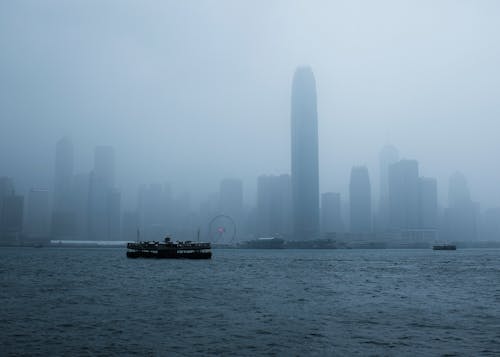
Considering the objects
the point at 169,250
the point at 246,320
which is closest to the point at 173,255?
the point at 169,250

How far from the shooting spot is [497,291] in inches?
3177

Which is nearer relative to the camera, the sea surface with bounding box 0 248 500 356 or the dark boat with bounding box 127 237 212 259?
the sea surface with bounding box 0 248 500 356

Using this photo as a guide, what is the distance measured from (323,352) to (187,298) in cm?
3442

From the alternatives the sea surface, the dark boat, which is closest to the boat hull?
the dark boat

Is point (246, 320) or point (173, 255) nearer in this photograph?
point (246, 320)

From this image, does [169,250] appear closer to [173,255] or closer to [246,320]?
[173,255]

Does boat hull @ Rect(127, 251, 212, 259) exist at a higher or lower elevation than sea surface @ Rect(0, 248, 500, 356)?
higher

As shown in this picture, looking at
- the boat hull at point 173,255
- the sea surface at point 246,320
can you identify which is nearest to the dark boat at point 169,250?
the boat hull at point 173,255

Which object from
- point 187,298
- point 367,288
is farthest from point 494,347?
point 367,288

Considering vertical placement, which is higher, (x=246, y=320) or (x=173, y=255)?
(x=173, y=255)

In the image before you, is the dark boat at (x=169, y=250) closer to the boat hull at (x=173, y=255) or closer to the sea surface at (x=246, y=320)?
the boat hull at (x=173, y=255)

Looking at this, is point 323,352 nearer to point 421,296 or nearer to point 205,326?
point 205,326

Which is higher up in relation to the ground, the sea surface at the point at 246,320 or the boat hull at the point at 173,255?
the boat hull at the point at 173,255

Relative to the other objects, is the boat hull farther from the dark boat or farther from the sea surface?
the sea surface
